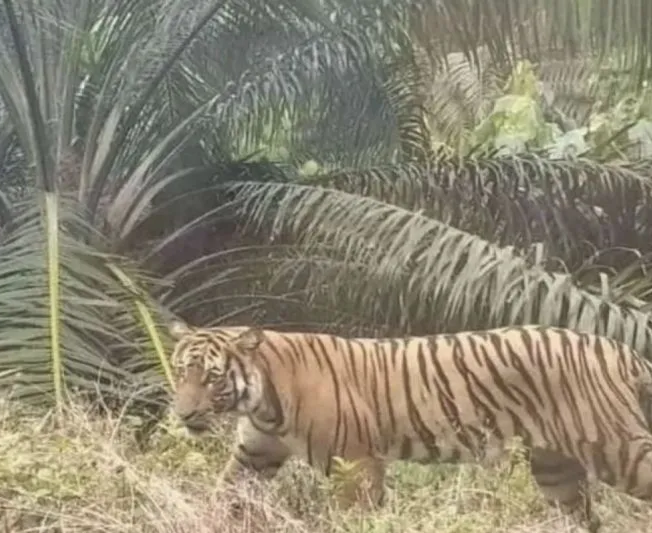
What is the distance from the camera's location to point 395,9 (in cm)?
527

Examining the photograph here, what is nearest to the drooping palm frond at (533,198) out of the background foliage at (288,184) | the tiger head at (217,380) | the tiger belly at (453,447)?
the background foliage at (288,184)

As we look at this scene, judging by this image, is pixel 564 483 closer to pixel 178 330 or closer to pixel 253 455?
pixel 253 455

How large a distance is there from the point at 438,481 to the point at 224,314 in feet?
3.74

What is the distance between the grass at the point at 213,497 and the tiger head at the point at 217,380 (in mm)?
140

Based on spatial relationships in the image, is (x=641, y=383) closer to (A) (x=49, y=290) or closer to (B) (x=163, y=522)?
(B) (x=163, y=522)

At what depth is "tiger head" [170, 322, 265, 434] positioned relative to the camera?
3.74 metres

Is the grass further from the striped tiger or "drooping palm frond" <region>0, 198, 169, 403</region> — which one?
"drooping palm frond" <region>0, 198, 169, 403</region>

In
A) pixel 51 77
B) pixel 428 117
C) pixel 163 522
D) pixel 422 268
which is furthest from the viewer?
pixel 428 117

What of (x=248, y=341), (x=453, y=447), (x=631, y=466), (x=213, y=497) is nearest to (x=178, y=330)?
(x=248, y=341)

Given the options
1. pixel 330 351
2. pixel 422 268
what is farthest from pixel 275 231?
pixel 330 351

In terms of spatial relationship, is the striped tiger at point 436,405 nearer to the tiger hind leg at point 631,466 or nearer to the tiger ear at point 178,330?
the tiger hind leg at point 631,466

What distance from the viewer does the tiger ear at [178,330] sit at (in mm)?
4008

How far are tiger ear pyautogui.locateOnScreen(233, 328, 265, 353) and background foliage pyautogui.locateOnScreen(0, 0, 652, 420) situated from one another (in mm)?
584

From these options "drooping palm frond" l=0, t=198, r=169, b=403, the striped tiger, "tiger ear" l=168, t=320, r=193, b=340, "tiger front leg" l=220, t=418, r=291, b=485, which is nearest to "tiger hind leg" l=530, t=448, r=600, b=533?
the striped tiger
